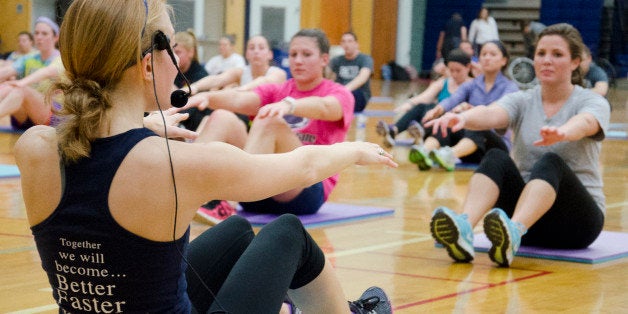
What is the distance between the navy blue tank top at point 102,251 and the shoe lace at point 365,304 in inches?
32.1

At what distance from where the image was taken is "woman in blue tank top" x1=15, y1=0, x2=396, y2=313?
174 centimetres

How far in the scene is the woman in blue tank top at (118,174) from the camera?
68.4 inches

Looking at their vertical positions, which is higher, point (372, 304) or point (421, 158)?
point (372, 304)

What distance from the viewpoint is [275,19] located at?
19.3 metres

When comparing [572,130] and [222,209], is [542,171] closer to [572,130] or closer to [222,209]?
[572,130]

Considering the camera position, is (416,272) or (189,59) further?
(189,59)

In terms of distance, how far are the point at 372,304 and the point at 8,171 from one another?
4.24m

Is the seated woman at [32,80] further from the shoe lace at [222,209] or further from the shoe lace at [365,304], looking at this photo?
the shoe lace at [365,304]

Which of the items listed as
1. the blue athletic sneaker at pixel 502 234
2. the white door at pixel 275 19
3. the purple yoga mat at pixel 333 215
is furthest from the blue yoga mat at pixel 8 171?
the white door at pixel 275 19

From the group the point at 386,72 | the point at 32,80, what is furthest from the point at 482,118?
the point at 386,72

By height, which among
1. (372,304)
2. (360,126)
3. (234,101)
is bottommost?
(360,126)

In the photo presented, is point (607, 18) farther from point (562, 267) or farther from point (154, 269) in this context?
point (154, 269)

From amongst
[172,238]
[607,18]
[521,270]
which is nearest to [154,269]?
[172,238]

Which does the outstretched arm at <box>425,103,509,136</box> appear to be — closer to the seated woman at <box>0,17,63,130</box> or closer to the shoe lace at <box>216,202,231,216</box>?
the shoe lace at <box>216,202,231,216</box>
